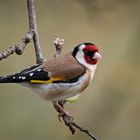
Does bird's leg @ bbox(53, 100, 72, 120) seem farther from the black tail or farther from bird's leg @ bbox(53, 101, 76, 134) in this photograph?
the black tail

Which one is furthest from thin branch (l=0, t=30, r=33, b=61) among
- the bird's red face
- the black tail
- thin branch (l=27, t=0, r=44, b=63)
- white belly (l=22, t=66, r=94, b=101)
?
the bird's red face

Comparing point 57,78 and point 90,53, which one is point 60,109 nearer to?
point 57,78

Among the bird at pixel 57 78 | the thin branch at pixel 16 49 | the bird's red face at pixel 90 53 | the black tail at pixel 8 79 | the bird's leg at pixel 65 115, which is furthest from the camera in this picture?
the bird's red face at pixel 90 53

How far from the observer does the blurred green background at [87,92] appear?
4113 mm

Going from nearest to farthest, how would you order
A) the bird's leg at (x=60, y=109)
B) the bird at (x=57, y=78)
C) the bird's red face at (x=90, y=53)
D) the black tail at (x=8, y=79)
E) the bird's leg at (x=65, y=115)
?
the bird's leg at (x=65, y=115) → the black tail at (x=8, y=79) → the bird's leg at (x=60, y=109) → the bird at (x=57, y=78) → the bird's red face at (x=90, y=53)

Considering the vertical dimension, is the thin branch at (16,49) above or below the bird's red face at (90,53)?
above

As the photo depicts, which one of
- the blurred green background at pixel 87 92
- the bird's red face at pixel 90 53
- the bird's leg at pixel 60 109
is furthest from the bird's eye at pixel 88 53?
the bird's leg at pixel 60 109

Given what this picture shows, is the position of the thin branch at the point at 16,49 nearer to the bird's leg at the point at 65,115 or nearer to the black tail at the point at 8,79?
the black tail at the point at 8,79

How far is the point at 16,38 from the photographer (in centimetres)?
624

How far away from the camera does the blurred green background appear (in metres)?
4.11

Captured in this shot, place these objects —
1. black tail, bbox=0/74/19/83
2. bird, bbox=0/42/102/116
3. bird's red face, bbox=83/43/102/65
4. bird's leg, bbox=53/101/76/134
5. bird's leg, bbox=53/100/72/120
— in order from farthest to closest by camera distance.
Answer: bird's red face, bbox=83/43/102/65
bird, bbox=0/42/102/116
bird's leg, bbox=53/100/72/120
black tail, bbox=0/74/19/83
bird's leg, bbox=53/101/76/134

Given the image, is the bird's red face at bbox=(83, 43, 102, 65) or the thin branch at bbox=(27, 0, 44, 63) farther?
the bird's red face at bbox=(83, 43, 102, 65)

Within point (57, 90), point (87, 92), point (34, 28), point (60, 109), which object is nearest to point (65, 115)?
point (60, 109)

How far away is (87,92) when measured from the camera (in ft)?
18.8
